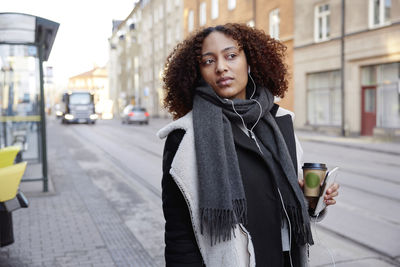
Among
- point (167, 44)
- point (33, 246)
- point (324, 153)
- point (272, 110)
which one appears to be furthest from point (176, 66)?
point (167, 44)

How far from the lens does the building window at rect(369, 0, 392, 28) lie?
1703 cm

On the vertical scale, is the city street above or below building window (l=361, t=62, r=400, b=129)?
below

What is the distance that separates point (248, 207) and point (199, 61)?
66cm

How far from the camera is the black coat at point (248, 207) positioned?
1.76 meters

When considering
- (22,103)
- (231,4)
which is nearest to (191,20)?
(231,4)

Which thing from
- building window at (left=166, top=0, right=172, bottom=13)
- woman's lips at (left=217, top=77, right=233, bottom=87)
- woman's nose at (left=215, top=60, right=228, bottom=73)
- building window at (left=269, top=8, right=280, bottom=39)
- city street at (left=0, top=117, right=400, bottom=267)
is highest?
building window at (left=166, top=0, right=172, bottom=13)

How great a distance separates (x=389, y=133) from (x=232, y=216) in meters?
16.9

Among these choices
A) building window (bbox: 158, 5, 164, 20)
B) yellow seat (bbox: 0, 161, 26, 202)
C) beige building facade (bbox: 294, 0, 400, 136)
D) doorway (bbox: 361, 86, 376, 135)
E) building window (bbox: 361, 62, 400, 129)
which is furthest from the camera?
building window (bbox: 158, 5, 164, 20)

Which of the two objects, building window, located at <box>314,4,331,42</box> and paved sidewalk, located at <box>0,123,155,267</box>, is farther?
building window, located at <box>314,4,331,42</box>

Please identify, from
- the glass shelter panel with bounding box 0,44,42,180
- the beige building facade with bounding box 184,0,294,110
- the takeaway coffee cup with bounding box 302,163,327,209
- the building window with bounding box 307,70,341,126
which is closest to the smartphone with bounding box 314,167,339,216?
the takeaway coffee cup with bounding box 302,163,327,209

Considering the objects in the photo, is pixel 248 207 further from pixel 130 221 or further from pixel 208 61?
pixel 130 221

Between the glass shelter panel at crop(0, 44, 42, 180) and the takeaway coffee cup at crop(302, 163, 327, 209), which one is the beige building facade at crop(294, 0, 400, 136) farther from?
the takeaway coffee cup at crop(302, 163, 327, 209)

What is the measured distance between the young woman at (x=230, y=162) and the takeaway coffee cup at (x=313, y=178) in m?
0.05

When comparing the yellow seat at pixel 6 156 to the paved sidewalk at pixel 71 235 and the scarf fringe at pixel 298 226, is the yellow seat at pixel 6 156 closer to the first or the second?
the paved sidewalk at pixel 71 235
